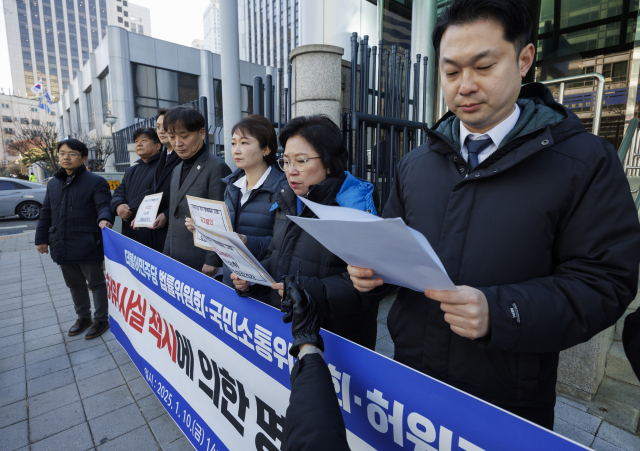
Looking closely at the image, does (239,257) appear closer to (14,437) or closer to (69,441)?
(69,441)

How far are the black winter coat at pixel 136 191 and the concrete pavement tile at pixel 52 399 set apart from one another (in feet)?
4.45

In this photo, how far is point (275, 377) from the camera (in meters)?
1.45

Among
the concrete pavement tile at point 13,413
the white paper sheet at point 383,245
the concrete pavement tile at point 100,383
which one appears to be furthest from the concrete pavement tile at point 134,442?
the white paper sheet at point 383,245

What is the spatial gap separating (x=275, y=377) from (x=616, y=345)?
282cm

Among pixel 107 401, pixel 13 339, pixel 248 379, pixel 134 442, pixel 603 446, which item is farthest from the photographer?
pixel 13 339

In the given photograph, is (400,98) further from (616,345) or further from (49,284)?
(49,284)

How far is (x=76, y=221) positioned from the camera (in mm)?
3578

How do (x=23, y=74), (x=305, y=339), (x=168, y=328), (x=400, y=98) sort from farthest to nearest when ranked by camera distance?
1. (x=23, y=74)
2. (x=400, y=98)
3. (x=168, y=328)
4. (x=305, y=339)

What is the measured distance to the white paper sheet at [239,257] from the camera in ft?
4.43

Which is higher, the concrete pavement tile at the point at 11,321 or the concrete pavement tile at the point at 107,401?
the concrete pavement tile at the point at 107,401

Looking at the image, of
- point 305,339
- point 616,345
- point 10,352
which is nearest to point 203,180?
point 305,339

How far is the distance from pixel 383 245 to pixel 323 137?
1.18 m

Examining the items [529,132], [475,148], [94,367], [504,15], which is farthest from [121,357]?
[504,15]

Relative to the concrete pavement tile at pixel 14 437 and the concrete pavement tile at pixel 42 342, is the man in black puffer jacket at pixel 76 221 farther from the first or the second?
the concrete pavement tile at pixel 14 437
